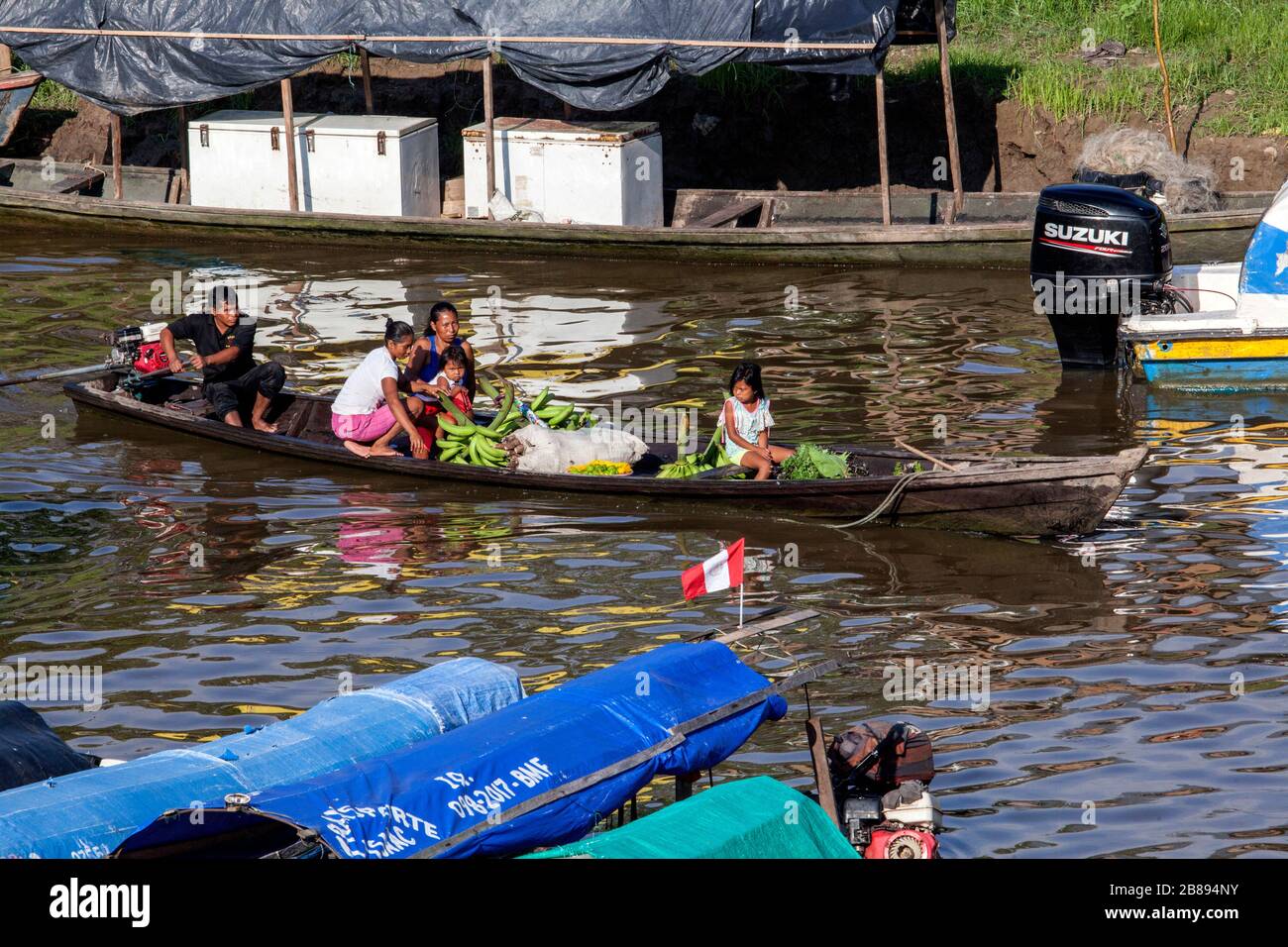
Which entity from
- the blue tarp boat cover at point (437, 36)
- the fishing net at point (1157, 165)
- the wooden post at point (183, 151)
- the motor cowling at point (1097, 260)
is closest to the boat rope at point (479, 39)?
the blue tarp boat cover at point (437, 36)

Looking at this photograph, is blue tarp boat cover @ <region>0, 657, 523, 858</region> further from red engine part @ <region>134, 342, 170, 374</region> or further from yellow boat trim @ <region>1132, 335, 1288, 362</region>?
yellow boat trim @ <region>1132, 335, 1288, 362</region>

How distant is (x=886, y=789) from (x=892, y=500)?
368cm

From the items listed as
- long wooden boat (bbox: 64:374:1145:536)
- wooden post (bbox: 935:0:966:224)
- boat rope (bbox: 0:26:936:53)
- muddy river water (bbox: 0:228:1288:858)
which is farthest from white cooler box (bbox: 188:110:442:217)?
long wooden boat (bbox: 64:374:1145:536)

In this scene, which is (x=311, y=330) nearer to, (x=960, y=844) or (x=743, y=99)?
(x=743, y=99)

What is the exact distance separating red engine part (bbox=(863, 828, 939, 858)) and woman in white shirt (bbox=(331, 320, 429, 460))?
617 centimetres

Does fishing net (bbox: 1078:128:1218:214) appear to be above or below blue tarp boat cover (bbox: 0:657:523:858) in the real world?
above

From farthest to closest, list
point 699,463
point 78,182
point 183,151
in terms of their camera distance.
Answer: point 183,151 → point 78,182 → point 699,463

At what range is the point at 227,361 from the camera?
12.1m

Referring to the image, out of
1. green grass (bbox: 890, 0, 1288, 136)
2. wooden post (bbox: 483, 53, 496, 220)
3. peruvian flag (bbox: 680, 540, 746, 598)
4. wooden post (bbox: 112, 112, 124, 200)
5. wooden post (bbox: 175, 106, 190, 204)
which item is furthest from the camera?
wooden post (bbox: 175, 106, 190, 204)

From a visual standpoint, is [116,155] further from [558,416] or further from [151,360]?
[558,416]

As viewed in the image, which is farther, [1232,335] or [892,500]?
[1232,335]

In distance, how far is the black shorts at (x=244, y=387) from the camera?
12164 millimetres

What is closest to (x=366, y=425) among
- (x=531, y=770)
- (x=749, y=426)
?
(x=749, y=426)

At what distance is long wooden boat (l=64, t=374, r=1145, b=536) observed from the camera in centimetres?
949
